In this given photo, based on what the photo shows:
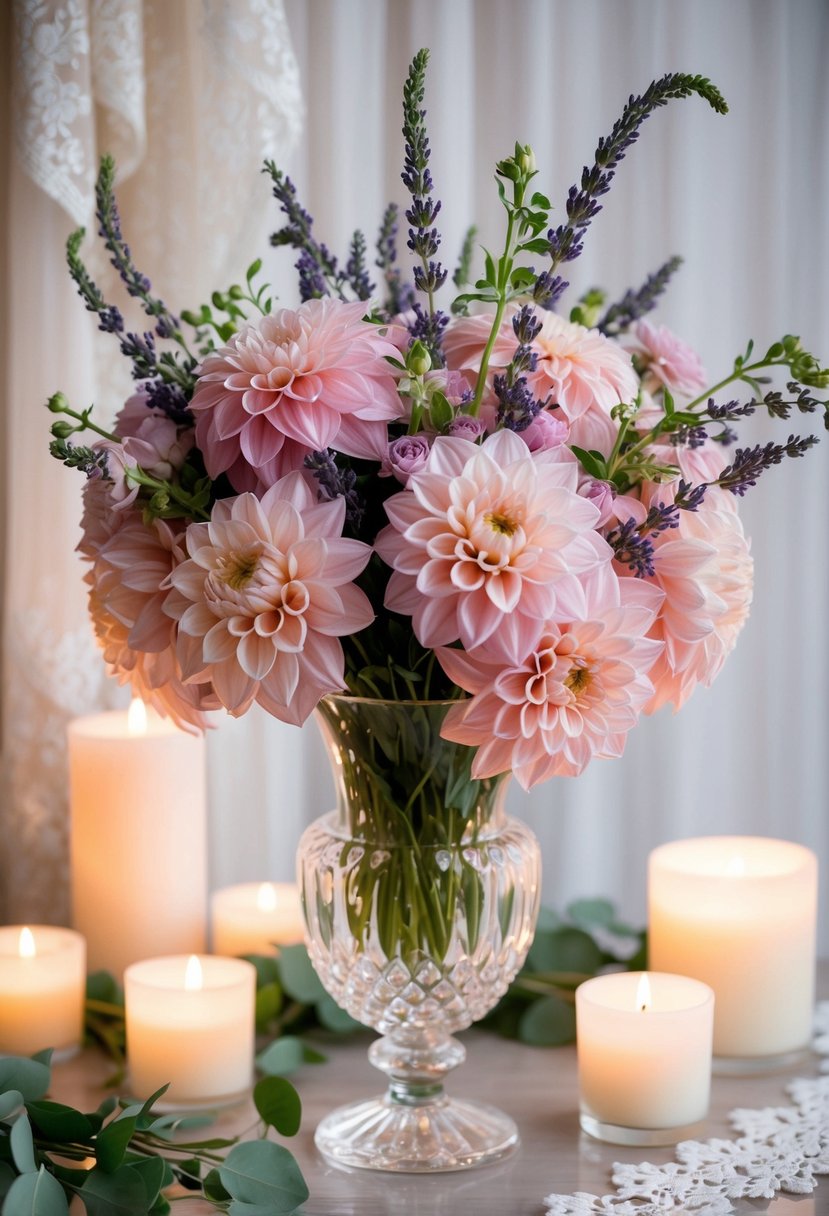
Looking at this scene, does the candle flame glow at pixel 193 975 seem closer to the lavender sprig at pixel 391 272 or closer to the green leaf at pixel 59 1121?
the green leaf at pixel 59 1121

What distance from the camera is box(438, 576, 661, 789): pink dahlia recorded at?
649 mm

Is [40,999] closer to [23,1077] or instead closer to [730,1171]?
[23,1077]

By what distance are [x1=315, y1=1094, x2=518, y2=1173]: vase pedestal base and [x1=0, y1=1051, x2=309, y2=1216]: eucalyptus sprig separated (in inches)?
2.1

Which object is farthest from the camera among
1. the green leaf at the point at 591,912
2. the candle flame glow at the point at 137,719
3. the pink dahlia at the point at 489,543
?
the green leaf at the point at 591,912

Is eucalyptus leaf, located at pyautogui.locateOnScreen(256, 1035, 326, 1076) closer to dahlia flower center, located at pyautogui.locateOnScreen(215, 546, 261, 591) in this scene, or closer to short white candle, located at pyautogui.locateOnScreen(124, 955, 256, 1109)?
short white candle, located at pyautogui.locateOnScreen(124, 955, 256, 1109)

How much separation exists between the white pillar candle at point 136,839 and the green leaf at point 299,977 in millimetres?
104

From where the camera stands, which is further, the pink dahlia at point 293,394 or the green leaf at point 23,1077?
the green leaf at point 23,1077

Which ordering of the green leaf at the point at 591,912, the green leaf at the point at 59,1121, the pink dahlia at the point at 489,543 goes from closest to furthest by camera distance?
the pink dahlia at the point at 489,543 → the green leaf at the point at 59,1121 → the green leaf at the point at 591,912

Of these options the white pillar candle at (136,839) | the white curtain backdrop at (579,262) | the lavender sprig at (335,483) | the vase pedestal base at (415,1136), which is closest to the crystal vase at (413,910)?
the vase pedestal base at (415,1136)

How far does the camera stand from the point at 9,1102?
2.45 ft

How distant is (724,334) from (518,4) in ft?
1.21

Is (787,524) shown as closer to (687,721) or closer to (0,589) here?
(687,721)

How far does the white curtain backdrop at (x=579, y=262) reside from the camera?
114 centimetres

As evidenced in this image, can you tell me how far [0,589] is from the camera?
123 cm
